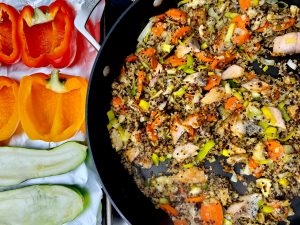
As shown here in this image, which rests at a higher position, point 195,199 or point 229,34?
point 229,34

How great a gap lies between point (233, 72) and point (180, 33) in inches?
8.5

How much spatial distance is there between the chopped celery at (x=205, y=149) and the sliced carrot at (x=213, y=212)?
15cm

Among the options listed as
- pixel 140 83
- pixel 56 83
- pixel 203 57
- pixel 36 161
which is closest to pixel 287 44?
pixel 203 57

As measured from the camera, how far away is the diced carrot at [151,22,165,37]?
1587 mm

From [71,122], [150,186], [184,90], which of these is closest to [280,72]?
[184,90]

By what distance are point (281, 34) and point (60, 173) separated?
87 cm

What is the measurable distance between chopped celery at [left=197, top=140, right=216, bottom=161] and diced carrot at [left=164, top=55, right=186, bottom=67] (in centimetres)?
27

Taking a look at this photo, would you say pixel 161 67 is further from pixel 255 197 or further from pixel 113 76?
pixel 255 197

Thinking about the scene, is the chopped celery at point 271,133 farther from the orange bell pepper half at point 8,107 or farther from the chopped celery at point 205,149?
the orange bell pepper half at point 8,107

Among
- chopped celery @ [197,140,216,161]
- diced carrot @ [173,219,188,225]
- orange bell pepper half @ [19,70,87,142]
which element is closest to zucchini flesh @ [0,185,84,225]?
orange bell pepper half @ [19,70,87,142]

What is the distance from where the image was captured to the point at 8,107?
1692 mm

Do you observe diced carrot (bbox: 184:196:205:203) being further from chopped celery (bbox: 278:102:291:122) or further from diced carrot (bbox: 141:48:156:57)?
diced carrot (bbox: 141:48:156:57)

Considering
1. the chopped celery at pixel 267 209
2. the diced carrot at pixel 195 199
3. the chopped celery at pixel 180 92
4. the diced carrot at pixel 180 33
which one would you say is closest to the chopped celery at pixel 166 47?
the diced carrot at pixel 180 33

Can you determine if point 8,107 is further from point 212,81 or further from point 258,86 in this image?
point 258,86
